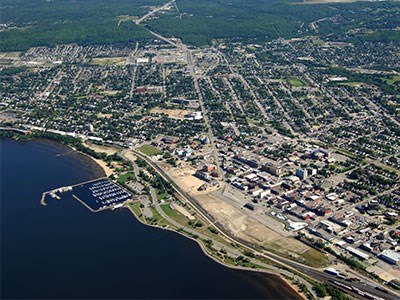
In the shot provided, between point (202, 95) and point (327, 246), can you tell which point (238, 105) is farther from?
point (327, 246)

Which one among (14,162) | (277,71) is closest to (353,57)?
(277,71)

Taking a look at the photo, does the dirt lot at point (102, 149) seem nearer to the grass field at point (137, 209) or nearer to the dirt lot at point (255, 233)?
the grass field at point (137, 209)

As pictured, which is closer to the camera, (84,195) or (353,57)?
(84,195)

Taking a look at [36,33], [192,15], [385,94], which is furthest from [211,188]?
[192,15]

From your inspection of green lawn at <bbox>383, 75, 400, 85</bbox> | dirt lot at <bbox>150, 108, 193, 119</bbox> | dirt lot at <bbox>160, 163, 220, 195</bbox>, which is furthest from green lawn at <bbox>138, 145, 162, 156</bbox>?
green lawn at <bbox>383, 75, 400, 85</bbox>

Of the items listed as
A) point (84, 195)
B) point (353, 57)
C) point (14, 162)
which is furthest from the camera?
point (353, 57)

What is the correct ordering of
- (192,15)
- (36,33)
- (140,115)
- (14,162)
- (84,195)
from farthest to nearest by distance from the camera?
(192,15) < (36,33) < (140,115) < (14,162) < (84,195)
